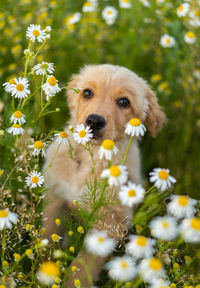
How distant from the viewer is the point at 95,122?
2.35m

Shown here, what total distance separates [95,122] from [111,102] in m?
0.33

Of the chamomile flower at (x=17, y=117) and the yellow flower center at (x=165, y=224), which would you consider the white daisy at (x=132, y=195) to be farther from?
the chamomile flower at (x=17, y=117)

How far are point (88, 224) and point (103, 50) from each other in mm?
3099

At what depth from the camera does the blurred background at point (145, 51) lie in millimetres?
3975

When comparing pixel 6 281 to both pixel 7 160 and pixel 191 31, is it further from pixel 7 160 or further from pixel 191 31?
pixel 191 31

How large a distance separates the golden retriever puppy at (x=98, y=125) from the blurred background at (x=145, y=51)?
0.91 metres

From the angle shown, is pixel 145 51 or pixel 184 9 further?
pixel 145 51

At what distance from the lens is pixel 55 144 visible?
296 cm

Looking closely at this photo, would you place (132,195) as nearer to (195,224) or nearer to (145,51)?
(195,224)

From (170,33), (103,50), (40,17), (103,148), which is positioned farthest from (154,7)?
(103,148)

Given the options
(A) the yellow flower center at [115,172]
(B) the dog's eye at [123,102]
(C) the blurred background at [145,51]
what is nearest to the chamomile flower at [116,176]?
(A) the yellow flower center at [115,172]

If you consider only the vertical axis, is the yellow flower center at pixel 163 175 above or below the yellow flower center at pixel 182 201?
above

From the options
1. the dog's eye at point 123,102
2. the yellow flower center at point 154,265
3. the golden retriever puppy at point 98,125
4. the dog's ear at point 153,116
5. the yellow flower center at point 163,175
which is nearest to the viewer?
the yellow flower center at point 154,265

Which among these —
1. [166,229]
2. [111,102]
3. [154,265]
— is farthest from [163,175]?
[111,102]
